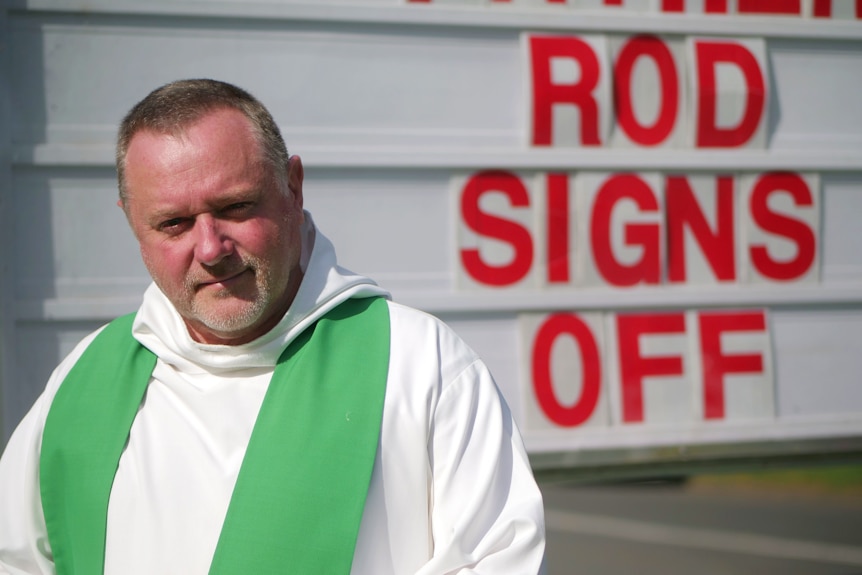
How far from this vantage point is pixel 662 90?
10.5ft

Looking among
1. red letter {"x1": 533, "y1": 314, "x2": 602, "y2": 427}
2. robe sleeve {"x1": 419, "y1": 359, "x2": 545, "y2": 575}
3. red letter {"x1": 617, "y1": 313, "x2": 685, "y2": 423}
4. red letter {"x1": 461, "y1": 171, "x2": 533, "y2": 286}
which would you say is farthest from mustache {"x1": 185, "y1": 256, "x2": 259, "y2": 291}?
red letter {"x1": 617, "y1": 313, "x2": 685, "y2": 423}

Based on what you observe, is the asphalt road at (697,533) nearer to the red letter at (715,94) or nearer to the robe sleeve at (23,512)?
the red letter at (715,94)

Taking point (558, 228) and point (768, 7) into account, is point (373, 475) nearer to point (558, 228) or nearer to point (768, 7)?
point (558, 228)

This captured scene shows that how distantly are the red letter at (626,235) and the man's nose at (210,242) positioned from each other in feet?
4.99

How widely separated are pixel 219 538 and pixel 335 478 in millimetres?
234

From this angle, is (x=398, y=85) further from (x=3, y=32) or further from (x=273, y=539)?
(x=273, y=539)

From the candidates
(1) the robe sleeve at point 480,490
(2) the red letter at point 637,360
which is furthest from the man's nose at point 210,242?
(2) the red letter at point 637,360

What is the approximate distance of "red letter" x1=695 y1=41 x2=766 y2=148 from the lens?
3207 mm

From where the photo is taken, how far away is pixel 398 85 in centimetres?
305

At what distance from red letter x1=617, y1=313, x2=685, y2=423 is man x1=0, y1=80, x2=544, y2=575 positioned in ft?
4.05

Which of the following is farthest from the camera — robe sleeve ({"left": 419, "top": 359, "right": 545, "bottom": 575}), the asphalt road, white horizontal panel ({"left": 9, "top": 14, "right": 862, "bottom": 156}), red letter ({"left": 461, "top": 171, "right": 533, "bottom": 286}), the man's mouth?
the asphalt road

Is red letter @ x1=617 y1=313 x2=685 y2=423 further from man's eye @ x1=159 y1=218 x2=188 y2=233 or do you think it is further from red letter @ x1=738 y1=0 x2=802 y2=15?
man's eye @ x1=159 y1=218 x2=188 y2=233

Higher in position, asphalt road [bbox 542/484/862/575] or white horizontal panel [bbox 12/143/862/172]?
white horizontal panel [bbox 12/143/862/172]

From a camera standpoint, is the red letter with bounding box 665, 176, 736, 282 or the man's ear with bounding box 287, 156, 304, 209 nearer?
the man's ear with bounding box 287, 156, 304, 209
